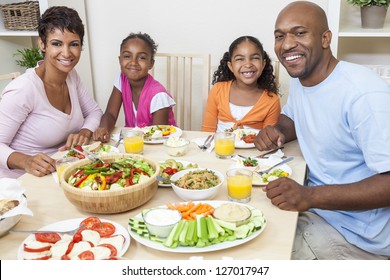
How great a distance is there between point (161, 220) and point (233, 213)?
193 mm

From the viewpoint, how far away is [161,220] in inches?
42.9

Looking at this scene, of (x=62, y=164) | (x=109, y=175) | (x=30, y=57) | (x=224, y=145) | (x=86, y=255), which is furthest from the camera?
(x=30, y=57)

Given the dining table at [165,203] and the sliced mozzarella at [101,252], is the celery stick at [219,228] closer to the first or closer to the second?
the dining table at [165,203]

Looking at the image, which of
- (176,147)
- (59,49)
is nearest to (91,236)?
A: (176,147)

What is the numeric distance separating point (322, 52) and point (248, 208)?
2.32ft

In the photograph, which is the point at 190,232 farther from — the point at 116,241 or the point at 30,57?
the point at 30,57

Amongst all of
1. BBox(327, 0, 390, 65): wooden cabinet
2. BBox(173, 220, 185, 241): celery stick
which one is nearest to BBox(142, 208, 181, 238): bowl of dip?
BBox(173, 220, 185, 241): celery stick

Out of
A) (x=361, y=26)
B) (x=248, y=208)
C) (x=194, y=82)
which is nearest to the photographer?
(x=248, y=208)

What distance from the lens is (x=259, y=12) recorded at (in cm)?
295

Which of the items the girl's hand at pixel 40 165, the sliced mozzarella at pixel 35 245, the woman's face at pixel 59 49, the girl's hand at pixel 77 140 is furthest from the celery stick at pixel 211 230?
the woman's face at pixel 59 49

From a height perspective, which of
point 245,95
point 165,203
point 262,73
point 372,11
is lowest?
point 165,203
